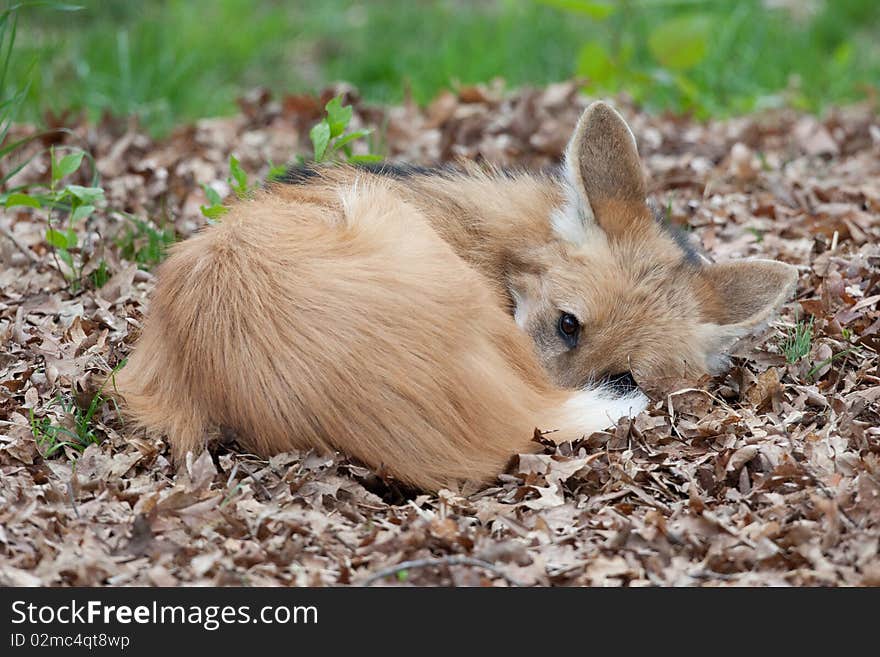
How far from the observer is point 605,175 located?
4.07 meters

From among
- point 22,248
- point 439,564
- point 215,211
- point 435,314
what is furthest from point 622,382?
point 22,248

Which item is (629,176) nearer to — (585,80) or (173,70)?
(585,80)

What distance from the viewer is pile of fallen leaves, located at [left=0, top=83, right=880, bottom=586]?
2.78 meters

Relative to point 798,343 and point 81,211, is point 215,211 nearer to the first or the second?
point 81,211

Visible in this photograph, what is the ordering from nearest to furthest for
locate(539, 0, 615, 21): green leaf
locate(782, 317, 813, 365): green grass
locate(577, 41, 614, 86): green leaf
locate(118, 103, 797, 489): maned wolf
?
locate(118, 103, 797, 489): maned wolf
locate(782, 317, 813, 365): green grass
locate(539, 0, 615, 21): green leaf
locate(577, 41, 614, 86): green leaf

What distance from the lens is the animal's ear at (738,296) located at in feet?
12.6

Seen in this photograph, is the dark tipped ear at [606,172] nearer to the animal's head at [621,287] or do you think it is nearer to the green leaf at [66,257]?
the animal's head at [621,287]

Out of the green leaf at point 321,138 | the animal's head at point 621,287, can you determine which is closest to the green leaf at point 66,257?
the green leaf at point 321,138

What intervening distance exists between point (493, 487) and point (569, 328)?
32.9 inches

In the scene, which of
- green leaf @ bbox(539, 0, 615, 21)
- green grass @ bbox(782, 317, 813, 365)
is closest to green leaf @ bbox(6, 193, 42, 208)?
green grass @ bbox(782, 317, 813, 365)

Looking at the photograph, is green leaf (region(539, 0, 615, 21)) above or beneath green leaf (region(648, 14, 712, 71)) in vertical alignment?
beneath

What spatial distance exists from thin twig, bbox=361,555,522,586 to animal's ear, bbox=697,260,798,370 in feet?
5.26

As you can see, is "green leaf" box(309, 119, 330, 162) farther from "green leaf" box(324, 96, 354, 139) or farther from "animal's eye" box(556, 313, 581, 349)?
"animal's eye" box(556, 313, 581, 349)

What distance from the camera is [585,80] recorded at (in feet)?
24.0
